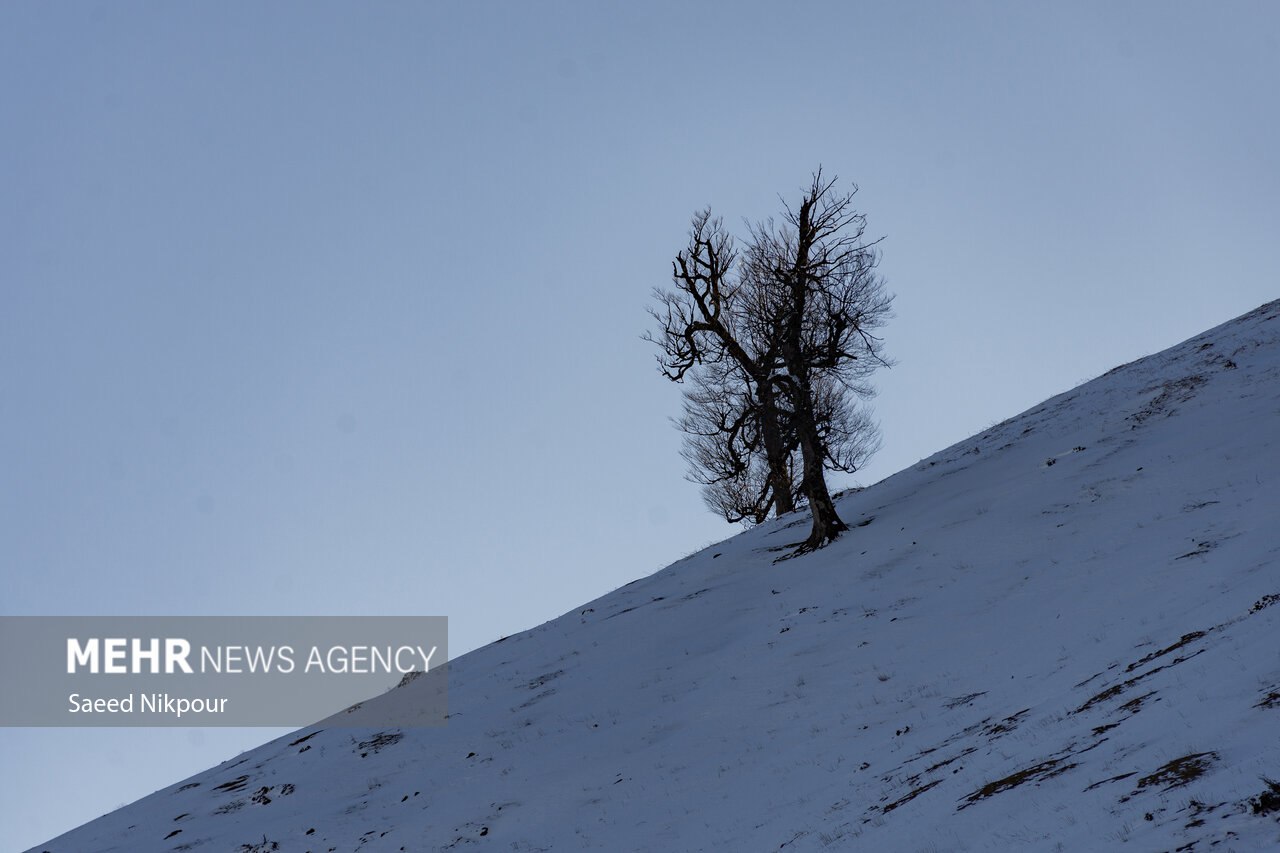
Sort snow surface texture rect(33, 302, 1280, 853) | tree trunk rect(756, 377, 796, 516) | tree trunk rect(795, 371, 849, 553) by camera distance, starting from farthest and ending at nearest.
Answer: tree trunk rect(756, 377, 796, 516) < tree trunk rect(795, 371, 849, 553) < snow surface texture rect(33, 302, 1280, 853)

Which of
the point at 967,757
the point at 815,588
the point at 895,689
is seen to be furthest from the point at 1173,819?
the point at 815,588

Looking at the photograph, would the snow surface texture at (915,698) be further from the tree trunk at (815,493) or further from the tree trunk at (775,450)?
the tree trunk at (775,450)

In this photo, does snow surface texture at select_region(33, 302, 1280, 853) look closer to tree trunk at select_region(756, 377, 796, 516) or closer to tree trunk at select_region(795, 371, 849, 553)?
tree trunk at select_region(795, 371, 849, 553)

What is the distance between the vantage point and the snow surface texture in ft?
27.8

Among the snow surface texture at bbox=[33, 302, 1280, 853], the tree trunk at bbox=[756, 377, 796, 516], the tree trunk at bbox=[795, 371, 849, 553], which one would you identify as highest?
the tree trunk at bbox=[756, 377, 796, 516]

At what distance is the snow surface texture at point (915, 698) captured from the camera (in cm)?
848

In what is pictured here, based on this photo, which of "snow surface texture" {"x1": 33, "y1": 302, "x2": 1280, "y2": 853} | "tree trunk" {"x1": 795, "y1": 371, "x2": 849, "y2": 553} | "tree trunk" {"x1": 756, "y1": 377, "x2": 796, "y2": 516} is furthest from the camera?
"tree trunk" {"x1": 756, "y1": 377, "x2": 796, "y2": 516}

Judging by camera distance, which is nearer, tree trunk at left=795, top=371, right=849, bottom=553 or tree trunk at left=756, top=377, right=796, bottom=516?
tree trunk at left=795, top=371, right=849, bottom=553

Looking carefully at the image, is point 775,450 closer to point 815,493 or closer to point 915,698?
point 815,493

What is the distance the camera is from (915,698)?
1352 cm

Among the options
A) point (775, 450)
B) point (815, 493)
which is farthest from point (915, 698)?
point (775, 450)

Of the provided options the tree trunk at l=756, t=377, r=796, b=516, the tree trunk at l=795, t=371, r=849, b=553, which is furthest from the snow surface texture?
the tree trunk at l=756, t=377, r=796, b=516

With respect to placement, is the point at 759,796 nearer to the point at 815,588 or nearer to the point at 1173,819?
the point at 1173,819

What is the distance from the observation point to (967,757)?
1045cm
